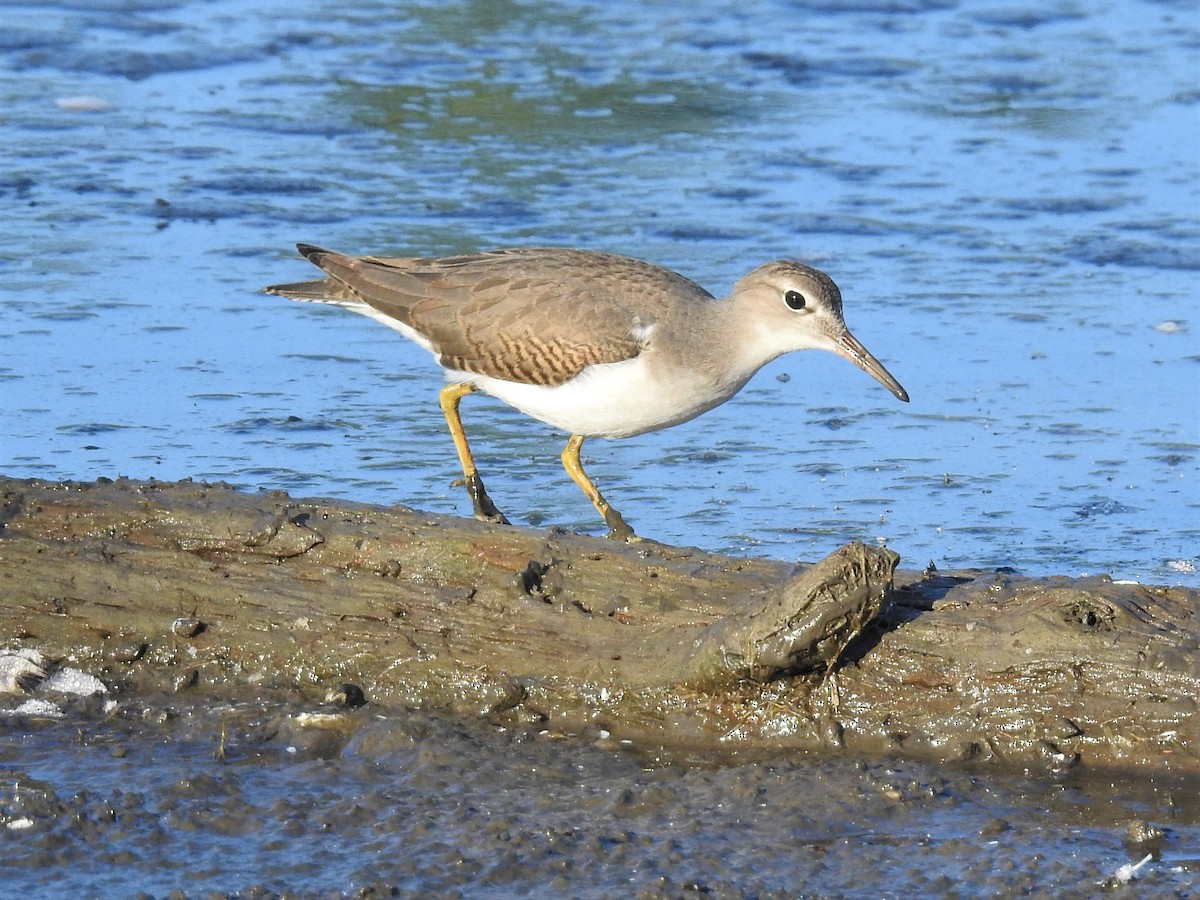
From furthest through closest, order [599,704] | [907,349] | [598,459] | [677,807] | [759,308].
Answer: [907,349] → [598,459] → [759,308] → [599,704] → [677,807]

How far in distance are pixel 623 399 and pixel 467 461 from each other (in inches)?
28.8

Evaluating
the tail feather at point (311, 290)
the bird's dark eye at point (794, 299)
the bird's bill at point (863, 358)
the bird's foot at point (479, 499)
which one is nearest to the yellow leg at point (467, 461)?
the bird's foot at point (479, 499)

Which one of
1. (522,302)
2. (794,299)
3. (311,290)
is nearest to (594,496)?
(522,302)

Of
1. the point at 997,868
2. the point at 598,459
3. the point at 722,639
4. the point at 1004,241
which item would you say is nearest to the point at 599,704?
the point at 722,639

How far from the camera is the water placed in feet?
24.4

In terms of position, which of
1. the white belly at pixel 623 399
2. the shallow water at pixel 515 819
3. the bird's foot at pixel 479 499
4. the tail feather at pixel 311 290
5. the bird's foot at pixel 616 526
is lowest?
the shallow water at pixel 515 819

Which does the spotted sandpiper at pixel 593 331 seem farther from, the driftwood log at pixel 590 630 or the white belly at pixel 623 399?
the driftwood log at pixel 590 630

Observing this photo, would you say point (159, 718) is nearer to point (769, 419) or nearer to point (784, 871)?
point (784, 871)

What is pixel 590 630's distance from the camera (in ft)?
17.0

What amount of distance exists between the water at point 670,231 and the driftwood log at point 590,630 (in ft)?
5.53

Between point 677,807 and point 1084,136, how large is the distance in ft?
28.2

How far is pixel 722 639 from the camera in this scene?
16.1ft

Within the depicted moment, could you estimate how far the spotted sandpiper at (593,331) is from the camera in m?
6.42

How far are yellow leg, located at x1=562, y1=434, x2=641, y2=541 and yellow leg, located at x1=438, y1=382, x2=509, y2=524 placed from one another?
0.32 meters
